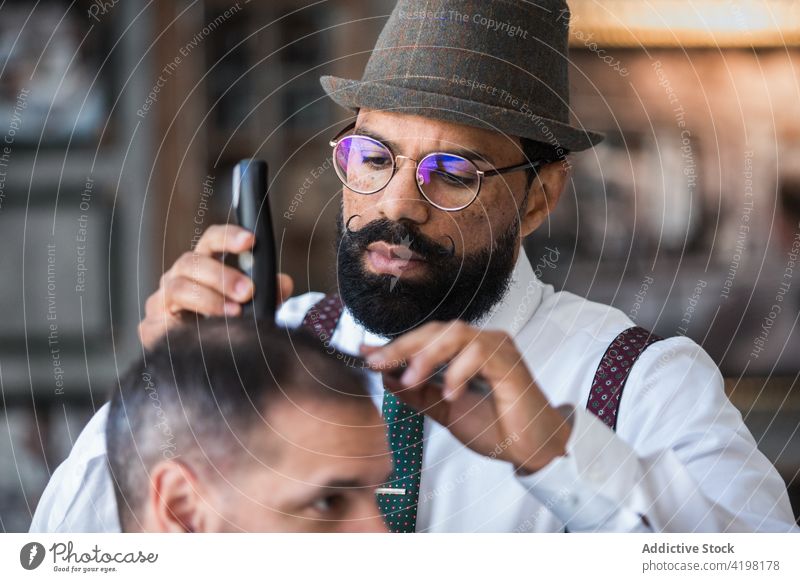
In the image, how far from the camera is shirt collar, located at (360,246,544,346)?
0.77 metres

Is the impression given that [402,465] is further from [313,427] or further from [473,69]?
[473,69]

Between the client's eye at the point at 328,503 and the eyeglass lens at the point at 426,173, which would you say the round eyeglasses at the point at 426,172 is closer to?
the eyeglass lens at the point at 426,173

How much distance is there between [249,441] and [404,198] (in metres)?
0.21

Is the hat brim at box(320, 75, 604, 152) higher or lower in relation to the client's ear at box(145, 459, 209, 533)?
higher

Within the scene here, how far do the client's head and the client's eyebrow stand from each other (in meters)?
0.16

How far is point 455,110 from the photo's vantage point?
0.69 meters

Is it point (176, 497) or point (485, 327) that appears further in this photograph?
point (485, 327)

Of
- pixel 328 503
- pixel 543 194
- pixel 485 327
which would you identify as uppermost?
pixel 543 194

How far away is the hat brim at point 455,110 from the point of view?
69 cm

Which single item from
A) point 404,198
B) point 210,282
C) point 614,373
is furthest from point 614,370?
point 210,282

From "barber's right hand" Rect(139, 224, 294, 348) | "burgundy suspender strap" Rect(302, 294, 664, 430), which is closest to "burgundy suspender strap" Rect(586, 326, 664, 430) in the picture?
"burgundy suspender strap" Rect(302, 294, 664, 430)

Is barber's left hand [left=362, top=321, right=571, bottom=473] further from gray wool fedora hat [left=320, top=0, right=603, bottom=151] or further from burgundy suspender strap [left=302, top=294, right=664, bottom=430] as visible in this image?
gray wool fedora hat [left=320, top=0, right=603, bottom=151]

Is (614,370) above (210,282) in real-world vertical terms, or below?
below
